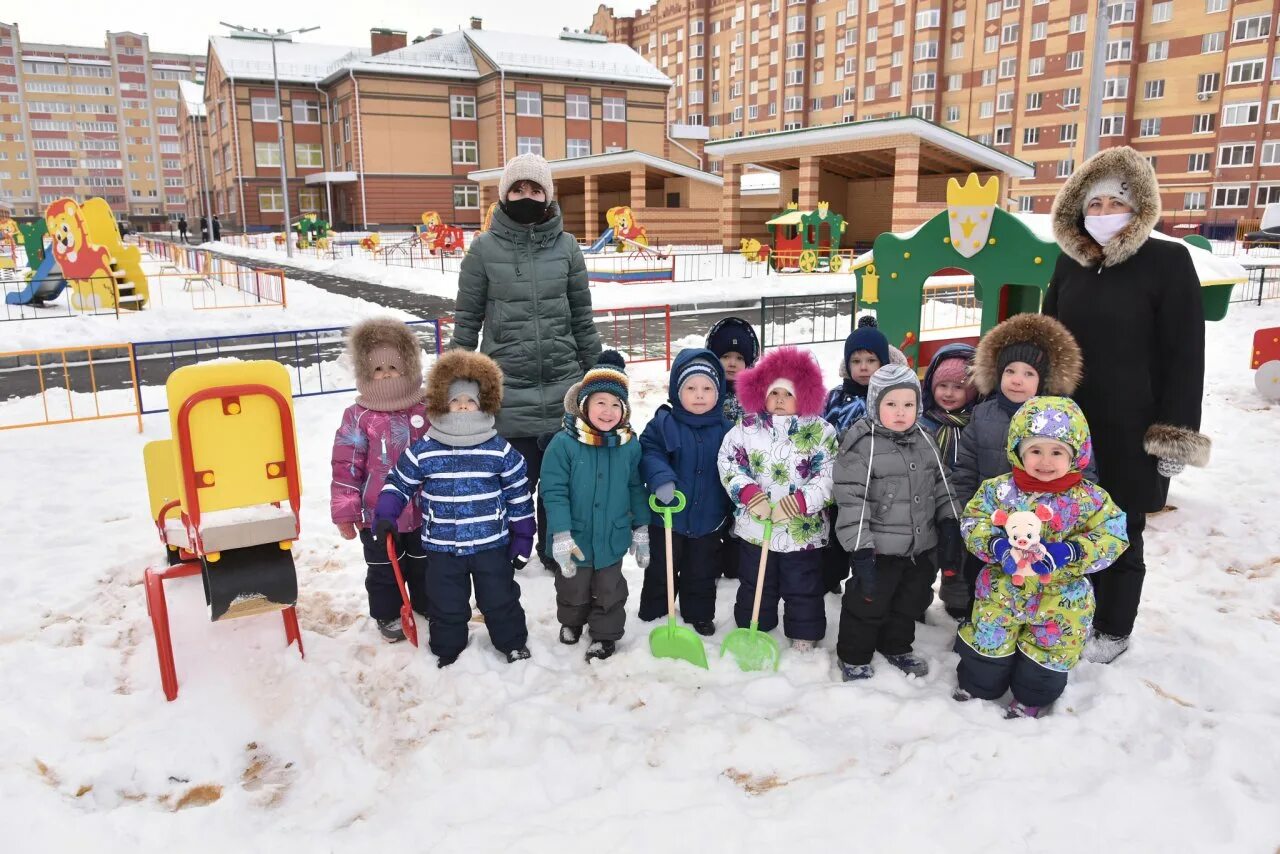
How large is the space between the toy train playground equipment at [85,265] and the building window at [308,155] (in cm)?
3458

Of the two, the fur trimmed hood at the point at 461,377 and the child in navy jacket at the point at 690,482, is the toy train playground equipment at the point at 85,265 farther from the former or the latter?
the child in navy jacket at the point at 690,482

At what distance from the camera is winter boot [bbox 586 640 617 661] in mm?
3936

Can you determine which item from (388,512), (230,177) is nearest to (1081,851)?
(388,512)

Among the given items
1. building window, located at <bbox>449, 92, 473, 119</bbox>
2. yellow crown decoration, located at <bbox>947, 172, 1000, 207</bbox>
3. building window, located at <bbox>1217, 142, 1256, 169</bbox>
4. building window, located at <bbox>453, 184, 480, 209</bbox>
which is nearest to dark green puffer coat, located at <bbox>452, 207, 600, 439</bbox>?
yellow crown decoration, located at <bbox>947, 172, 1000, 207</bbox>

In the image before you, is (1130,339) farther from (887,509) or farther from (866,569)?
(866,569)

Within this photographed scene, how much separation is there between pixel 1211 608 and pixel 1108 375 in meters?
1.58

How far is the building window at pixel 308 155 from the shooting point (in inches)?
1912

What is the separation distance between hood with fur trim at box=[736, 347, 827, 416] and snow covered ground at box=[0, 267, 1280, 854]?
1195 millimetres

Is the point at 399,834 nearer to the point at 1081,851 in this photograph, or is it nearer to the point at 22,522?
the point at 1081,851

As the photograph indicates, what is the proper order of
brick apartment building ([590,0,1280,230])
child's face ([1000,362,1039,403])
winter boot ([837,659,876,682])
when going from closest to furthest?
1. child's face ([1000,362,1039,403])
2. winter boot ([837,659,876,682])
3. brick apartment building ([590,0,1280,230])

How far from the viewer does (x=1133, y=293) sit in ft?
11.6

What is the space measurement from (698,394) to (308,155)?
51669 mm

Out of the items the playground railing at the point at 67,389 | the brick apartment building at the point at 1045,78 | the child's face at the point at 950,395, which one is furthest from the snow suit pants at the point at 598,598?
the brick apartment building at the point at 1045,78

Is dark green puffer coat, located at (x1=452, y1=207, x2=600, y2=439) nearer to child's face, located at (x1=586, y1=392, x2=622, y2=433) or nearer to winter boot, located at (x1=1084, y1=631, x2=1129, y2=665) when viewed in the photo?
child's face, located at (x1=586, y1=392, x2=622, y2=433)
